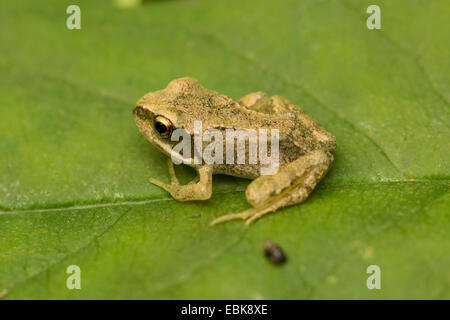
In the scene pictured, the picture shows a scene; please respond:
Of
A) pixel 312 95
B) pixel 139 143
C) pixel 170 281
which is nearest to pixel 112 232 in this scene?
pixel 170 281

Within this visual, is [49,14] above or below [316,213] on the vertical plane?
above

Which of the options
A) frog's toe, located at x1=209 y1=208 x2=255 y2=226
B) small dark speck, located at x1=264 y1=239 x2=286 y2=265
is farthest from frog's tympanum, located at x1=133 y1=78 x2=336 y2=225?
small dark speck, located at x1=264 y1=239 x2=286 y2=265

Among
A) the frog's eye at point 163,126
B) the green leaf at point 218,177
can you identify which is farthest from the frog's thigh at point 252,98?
the frog's eye at point 163,126

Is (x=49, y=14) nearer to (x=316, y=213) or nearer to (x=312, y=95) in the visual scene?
(x=312, y=95)

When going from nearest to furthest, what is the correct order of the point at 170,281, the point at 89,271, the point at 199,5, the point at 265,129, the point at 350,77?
the point at 170,281 < the point at 89,271 < the point at 265,129 < the point at 350,77 < the point at 199,5

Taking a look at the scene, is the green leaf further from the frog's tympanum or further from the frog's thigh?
the frog's thigh

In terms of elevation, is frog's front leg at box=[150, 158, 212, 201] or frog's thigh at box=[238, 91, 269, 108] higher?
frog's thigh at box=[238, 91, 269, 108]

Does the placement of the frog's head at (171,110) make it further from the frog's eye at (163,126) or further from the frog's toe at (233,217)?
the frog's toe at (233,217)
